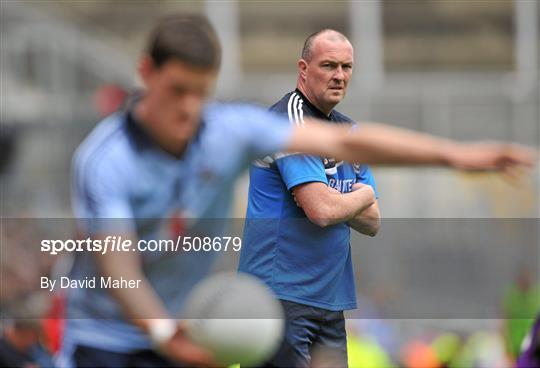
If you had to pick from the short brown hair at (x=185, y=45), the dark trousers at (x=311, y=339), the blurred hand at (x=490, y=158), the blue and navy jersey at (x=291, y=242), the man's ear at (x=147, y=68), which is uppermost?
the short brown hair at (x=185, y=45)

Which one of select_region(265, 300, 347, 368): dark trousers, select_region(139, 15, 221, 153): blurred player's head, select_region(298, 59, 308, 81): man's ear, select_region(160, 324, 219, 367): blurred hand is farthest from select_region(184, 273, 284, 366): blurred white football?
select_region(298, 59, 308, 81): man's ear

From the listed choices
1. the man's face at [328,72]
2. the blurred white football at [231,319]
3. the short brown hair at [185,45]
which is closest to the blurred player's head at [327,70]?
the man's face at [328,72]

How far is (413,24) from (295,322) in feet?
37.8

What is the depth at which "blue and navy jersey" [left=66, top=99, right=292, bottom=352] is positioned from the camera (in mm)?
4242

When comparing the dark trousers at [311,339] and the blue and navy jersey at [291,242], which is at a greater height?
the blue and navy jersey at [291,242]

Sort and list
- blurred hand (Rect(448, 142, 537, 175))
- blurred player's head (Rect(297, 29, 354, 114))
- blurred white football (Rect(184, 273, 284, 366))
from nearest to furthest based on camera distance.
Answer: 1. blurred hand (Rect(448, 142, 537, 175))
2. blurred white football (Rect(184, 273, 284, 366))
3. blurred player's head (Rect(297, 29, 354, 114))

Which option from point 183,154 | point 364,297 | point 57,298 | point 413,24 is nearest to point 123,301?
point 183,154

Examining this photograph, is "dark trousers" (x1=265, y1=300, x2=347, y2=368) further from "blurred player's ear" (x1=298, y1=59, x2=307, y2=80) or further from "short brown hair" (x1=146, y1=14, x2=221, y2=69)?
"short brown hair" (x1=146, y1=14, x2=221, y2=69)

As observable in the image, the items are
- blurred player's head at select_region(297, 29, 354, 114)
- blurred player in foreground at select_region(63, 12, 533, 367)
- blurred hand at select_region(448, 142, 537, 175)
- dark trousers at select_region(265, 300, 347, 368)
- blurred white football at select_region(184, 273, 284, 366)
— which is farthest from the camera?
blurred player's head at select_region(297, 29, 354, 114)

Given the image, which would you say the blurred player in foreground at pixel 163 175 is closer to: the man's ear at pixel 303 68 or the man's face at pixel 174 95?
the man's face at pixel 174 95

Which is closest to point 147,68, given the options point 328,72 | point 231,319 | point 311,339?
point 231,319

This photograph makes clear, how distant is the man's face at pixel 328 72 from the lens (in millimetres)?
5270

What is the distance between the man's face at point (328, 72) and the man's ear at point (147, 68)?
1.19 m

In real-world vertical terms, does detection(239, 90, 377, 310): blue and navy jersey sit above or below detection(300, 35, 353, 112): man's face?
below
